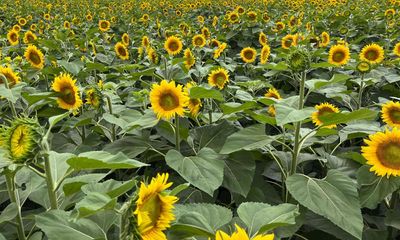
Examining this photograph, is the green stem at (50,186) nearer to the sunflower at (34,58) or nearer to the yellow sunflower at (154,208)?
the yellow sunflower at (154,208)

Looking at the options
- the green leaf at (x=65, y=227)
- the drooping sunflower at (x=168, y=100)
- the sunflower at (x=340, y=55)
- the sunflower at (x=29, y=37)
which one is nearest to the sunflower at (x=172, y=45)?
the sunflower at (x=340, y=55)

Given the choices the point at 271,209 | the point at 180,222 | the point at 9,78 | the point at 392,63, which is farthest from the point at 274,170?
the point at 392,63

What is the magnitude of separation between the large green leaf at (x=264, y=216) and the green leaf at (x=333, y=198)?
263 mm

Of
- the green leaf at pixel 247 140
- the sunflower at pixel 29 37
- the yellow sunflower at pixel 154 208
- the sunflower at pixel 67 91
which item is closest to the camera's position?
the yellow sunflower at pixel 154 208

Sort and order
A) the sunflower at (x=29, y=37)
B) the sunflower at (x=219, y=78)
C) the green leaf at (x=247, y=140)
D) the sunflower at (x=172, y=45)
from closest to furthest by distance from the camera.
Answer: the green leaf at (x=247, y=140) → the sunflower at (x=219, y=78) → the sunflower at (x=172, y=45) → the sunflower at (x=29, y=37)

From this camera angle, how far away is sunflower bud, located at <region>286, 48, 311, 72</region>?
1.87 metres

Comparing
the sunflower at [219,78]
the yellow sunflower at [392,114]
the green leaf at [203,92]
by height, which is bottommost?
the sunflower at [219,78]

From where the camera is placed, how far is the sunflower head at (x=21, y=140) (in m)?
1.16

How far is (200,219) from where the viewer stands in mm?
1150

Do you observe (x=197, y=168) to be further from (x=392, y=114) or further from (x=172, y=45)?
(x=172, y=45)

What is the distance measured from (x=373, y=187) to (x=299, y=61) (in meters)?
0.61

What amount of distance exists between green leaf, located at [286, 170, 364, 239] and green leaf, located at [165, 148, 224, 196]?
28 centimetres

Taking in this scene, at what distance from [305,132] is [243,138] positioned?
346 mm

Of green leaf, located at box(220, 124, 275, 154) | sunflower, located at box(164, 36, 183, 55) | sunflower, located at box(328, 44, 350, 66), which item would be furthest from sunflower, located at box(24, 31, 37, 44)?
green leaf, located at box(220, 124, 275, 154)
